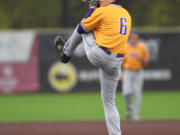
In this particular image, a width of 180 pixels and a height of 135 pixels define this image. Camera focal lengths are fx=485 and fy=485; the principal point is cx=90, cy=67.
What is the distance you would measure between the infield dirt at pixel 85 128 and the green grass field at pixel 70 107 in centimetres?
200

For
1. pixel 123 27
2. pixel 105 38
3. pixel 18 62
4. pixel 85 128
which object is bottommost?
pixel 85 128

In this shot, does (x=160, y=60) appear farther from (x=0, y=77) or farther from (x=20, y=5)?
(x=20, y=5)

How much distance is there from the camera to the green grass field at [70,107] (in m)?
12.2

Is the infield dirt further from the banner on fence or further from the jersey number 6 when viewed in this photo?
the banner on fence

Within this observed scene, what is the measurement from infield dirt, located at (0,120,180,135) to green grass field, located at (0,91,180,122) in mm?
1999

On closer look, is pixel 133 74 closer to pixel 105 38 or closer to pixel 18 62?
pixel 105 38

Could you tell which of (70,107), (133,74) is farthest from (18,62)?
(133,74)

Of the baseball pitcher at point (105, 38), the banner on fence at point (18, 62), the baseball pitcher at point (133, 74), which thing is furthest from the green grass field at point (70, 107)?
the baseball pitcher at point (105, 38)

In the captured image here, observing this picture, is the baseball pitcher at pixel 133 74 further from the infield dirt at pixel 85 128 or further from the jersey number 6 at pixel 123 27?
the jersey number 6 at pixel 123 27

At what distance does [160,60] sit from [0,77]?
5.92 m

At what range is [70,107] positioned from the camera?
14305 millimetres

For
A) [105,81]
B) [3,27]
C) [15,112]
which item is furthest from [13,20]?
[105,81]

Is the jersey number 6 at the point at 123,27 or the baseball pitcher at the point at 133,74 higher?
Answer: the jersey number 6 at the point at 123,27

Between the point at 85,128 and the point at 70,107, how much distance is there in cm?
534
